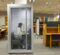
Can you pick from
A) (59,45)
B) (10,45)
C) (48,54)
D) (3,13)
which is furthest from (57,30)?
(3,13)

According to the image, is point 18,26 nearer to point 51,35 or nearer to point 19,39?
point 19,39

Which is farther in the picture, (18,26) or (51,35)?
(51,35)

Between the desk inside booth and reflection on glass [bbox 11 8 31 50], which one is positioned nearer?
reflection on glass [bbox 11 8 31 50]

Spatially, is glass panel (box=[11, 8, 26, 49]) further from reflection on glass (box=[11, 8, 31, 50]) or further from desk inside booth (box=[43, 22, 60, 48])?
desk inside booth (box=[43, 22, 60, 48])

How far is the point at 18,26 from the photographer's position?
15.4ft

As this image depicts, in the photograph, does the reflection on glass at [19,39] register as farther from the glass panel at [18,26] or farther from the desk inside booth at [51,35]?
the desk inside booth at [51,35]

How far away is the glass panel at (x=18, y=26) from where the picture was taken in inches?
184

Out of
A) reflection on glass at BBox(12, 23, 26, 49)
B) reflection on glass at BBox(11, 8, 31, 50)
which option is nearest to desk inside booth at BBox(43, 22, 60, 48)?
reflection on glass at BBox(11, 8, 31, 50)

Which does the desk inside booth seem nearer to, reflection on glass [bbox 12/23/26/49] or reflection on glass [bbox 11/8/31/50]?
reflection on glass [bbox 11/8/31/50]

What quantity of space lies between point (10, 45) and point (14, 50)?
0.31 meters

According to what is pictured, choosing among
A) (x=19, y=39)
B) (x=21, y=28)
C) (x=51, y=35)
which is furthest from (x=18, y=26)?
(x=51, y=35)

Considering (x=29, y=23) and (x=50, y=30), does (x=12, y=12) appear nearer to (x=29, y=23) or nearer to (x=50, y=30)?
(x=29, y=23)

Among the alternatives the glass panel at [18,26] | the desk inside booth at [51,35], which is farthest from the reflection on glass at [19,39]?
the desk inside booth at [51,35]

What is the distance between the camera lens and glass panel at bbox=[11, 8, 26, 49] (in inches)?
184
